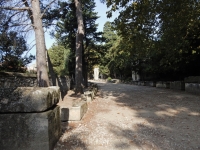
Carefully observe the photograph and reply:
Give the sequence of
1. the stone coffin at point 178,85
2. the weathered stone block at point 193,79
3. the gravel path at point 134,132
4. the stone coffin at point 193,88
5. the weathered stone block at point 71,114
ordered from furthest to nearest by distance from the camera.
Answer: the stone coffin at point 178,85, the weathered stone block at point 193,79, the stone coffin at point 193,88, the weathered stone block at point 71,114, the gravel path at point 134,132

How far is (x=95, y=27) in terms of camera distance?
17766 mm

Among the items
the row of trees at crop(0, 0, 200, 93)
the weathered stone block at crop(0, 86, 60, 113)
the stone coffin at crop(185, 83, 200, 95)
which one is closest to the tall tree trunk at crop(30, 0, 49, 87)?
the row of trees at crop(0, 0, 200, 93)

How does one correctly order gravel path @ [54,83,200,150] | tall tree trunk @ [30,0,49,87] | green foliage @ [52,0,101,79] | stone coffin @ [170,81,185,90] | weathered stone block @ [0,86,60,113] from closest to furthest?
weathered stone block @ [0,86,60,113], gravel path @ [54,83,200,150], tall tree trunk @ [30,0,49,87], stone coffin @ [170,81,185,90], green foliage @ [52,0,101,79]

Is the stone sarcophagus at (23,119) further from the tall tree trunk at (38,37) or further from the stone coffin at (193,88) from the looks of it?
the stone coffin at (193,88)

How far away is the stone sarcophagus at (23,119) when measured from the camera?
2.67 m

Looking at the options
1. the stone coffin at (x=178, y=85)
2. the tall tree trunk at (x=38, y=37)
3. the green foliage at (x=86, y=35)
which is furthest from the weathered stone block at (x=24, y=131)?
the green foliage at (x=86, y=35)

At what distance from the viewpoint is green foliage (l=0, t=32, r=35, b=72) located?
283 inches

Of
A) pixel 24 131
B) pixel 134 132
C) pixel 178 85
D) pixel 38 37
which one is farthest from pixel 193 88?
pixel 24 131

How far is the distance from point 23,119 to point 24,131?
19 centimetres

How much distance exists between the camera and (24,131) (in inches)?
107

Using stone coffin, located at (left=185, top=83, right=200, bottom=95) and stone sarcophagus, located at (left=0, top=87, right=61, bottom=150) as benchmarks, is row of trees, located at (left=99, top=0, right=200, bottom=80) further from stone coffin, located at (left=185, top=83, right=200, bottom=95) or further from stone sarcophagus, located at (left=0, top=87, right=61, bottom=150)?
stone sarcophagus, located at (left=0, top=87, right=61, bottom=150)

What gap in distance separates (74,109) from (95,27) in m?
14.1

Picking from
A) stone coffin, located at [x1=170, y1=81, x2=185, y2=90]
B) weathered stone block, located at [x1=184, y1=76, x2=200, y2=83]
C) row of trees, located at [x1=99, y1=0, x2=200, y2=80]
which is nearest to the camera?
row of trees, located at [x1=99, y1=0, x2=200, y2=80]

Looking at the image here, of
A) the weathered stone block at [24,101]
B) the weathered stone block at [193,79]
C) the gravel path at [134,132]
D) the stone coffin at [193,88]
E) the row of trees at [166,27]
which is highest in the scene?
the row of trees at [166,27]
